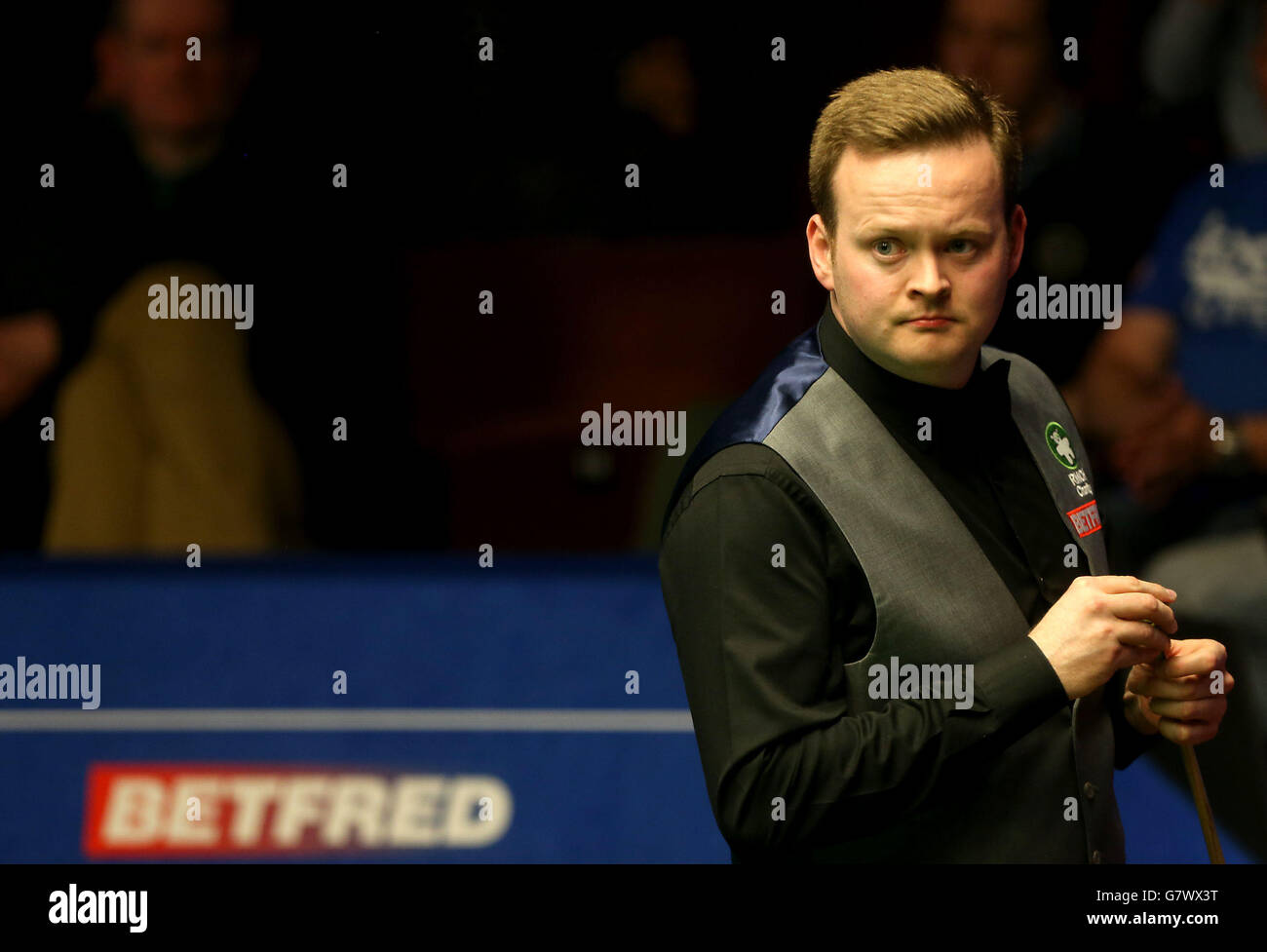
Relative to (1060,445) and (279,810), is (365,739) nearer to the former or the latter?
(279,810)

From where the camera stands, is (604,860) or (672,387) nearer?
(604,860)

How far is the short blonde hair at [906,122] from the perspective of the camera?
1.94 meters

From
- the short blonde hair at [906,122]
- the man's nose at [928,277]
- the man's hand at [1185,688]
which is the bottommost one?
the man's hand at [1185,688]

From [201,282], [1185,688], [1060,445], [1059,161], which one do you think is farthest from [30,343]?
[1185,688]

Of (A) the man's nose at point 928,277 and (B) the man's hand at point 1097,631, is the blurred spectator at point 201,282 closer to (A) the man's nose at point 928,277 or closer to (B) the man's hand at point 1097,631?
(A) the man's nose at point 928,277

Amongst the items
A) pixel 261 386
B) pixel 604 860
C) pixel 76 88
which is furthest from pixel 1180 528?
pixel 76 88

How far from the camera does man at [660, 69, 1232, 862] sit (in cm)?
184

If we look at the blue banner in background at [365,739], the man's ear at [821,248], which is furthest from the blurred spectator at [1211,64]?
the man's ear at [821,248]

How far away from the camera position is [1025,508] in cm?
209

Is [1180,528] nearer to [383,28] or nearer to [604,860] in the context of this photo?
[604,860]

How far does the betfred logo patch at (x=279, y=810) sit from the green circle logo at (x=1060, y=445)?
218cm

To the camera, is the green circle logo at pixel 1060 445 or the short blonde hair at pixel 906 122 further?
the green circle logo at pixel 1060 445

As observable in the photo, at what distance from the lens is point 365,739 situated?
4.08m

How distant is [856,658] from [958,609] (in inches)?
5.5
